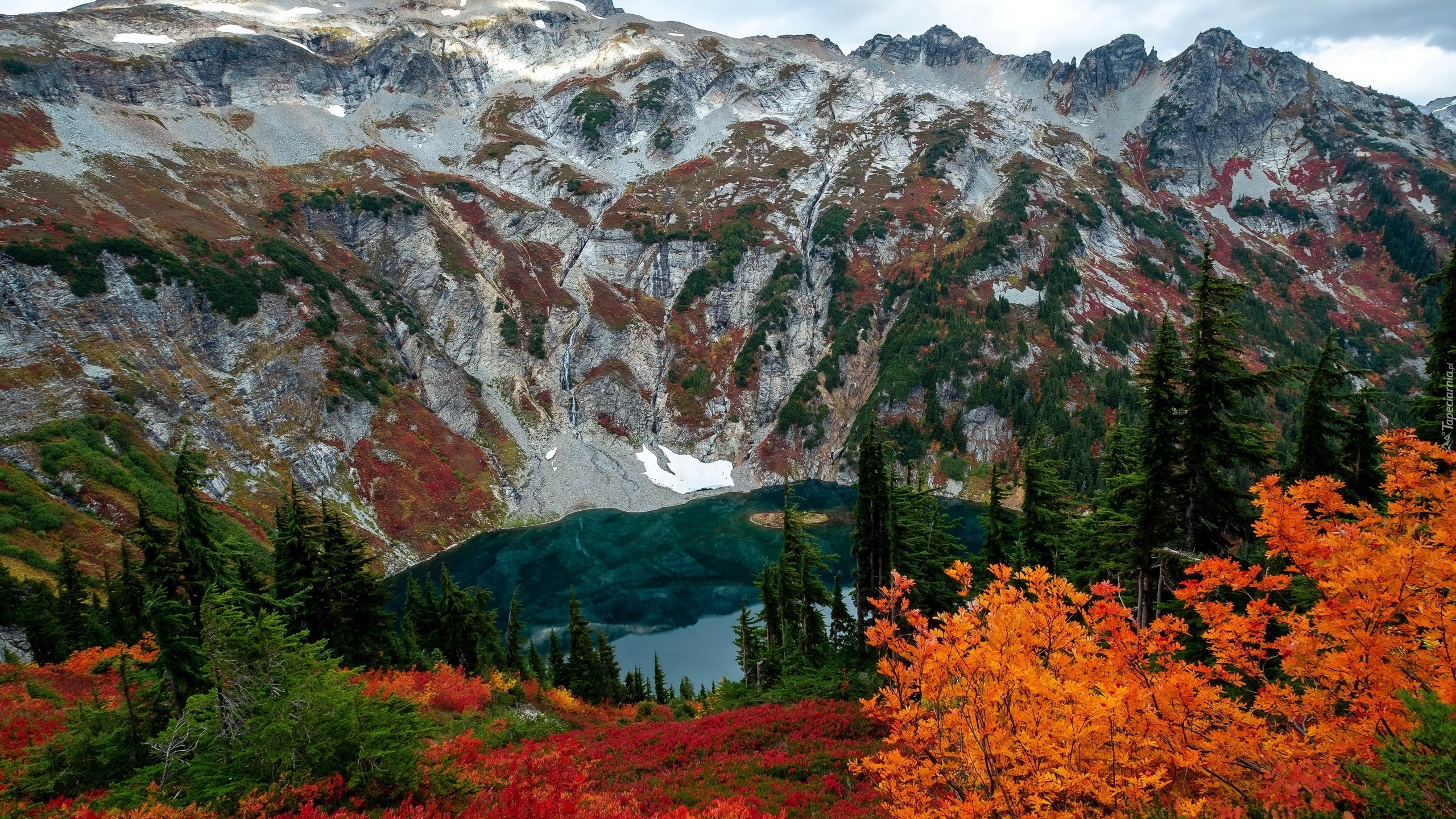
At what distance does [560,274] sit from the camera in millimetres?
149125

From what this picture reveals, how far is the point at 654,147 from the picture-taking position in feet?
630

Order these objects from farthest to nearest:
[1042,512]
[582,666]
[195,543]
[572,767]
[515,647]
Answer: [515,647]
[582,666]
[1042,512]
[195,543]
[572,767]

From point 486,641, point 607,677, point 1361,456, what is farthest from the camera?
point 607,677

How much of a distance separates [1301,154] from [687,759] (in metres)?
275

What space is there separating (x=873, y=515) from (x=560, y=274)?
5232 inches

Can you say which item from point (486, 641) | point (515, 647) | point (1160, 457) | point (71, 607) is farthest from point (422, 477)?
point (1160, 457)

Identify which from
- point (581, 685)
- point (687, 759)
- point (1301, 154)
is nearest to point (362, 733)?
point (687, 759)

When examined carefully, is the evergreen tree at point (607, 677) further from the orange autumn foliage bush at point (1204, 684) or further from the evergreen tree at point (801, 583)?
the orange autumn foliage bush at point (1204, 684)

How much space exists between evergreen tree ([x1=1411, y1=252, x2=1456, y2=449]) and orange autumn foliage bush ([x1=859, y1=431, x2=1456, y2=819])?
15.4 meters

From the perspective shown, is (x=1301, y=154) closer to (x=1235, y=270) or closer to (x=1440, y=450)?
(x=1235, y=270)

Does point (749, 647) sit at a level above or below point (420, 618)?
below

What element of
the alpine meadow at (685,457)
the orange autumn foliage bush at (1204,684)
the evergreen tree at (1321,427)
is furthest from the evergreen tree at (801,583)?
the orange autumn foliage bush at (1204,684)

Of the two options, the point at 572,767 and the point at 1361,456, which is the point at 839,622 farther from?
the point at 572,767

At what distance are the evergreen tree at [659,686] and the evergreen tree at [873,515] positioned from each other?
28.9 meters
